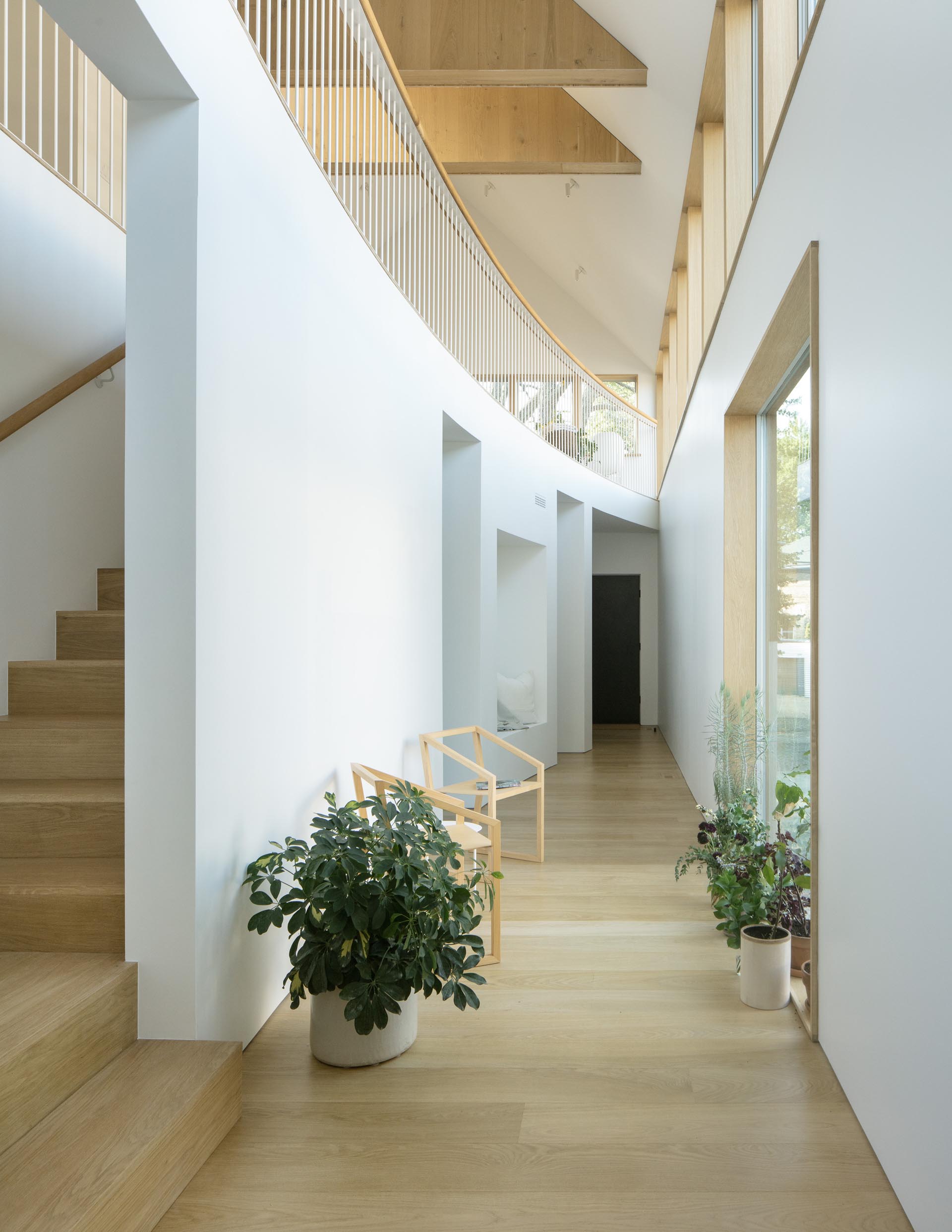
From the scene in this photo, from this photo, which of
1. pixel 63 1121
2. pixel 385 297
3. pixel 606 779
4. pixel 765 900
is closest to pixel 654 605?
pixel 606 779

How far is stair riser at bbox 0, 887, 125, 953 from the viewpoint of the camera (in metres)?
2.41

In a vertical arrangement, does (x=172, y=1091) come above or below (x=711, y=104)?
below

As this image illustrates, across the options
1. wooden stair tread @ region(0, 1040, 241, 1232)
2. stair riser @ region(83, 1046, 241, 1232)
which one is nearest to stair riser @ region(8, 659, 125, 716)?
wooden stair tread @ region(0, 1040, 241, 1232)

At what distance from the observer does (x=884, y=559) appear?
2.04m

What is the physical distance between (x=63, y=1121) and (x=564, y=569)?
7.59 meters

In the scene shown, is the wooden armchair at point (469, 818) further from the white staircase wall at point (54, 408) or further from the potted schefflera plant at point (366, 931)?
the white staircase wall at point (54, 408)

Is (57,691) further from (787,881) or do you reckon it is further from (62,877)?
(787,881)

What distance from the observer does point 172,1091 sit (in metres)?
2.07

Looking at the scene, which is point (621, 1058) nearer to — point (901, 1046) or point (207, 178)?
point (901, 1046)

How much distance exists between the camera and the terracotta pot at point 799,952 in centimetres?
323

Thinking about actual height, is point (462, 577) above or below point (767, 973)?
above

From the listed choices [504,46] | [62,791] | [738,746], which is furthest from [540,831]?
[504,46]

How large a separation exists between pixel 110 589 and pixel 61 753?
112cm

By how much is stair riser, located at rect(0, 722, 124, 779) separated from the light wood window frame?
2244mm
